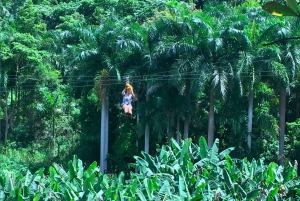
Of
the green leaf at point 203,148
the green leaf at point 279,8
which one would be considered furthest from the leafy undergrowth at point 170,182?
the green leaf at point 279,8

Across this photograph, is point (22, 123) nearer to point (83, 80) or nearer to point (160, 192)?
point (83, 80)

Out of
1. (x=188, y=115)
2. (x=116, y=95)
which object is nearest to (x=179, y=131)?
(x=188, y=115)

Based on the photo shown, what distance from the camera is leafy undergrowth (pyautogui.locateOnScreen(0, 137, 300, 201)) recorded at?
10.7m

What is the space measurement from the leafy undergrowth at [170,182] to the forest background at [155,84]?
937 cm

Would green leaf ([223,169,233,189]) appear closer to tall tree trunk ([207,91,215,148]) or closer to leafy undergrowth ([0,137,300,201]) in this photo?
leafy undergrowth ([0,137,300,201])

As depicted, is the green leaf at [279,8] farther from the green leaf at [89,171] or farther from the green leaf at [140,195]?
the green leaf at [89,171]

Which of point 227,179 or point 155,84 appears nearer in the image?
point 227,179

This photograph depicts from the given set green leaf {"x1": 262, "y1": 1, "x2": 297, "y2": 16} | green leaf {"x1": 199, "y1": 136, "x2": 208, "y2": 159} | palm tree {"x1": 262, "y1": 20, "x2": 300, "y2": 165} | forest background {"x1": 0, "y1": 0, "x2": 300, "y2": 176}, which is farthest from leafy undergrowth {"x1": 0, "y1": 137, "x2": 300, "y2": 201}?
forest background {"x1": 0, "y1": 0, "x2": 300, "y2": 176}

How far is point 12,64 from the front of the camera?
29156 mm

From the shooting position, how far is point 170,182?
12.0 meters

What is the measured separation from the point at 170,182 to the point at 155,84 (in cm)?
1225

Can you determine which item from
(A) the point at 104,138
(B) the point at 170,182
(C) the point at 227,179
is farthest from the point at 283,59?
(B) the point at 170,182

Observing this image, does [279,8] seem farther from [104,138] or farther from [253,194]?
[104,138]

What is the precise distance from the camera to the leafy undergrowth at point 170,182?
10.7 m
